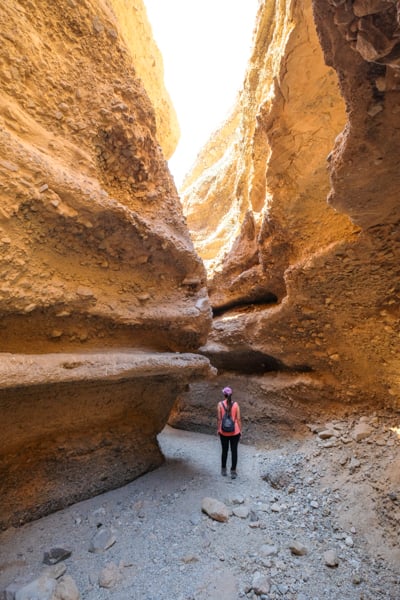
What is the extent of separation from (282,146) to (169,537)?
4.41 meters

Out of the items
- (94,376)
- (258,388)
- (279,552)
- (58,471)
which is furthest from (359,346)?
(58,471)

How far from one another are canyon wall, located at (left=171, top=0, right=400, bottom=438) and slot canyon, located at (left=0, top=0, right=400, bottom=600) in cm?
2

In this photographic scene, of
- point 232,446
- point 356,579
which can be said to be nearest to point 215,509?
point 232,446

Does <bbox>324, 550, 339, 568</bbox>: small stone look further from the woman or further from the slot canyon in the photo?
the woman

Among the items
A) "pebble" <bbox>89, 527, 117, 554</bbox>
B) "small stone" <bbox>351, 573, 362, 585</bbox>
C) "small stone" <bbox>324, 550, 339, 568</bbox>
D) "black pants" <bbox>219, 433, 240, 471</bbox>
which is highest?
"black pants" <bbox>219, 433, 240, 471</bbox>

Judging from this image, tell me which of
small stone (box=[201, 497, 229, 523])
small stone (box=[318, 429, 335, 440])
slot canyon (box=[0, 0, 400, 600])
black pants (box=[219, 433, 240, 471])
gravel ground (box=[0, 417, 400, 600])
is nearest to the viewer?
gravel ground (box=[0, 417, 400, 600])

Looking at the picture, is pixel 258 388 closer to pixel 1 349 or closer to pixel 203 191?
pixel 1 349

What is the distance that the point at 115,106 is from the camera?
2.73m

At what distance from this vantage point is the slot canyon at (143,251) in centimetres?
191

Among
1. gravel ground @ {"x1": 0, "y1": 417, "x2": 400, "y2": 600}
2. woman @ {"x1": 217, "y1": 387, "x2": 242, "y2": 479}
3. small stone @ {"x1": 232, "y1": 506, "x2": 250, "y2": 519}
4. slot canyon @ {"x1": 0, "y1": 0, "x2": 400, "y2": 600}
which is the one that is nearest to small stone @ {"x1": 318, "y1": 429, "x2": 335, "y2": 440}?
gravel ground @ {"x1": 0, "y1": 417, "x2": 400, "y2": 600}

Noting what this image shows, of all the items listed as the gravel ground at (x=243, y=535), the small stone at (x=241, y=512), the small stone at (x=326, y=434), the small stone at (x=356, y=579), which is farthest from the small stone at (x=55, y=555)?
the small stone at (x=326, y=434)

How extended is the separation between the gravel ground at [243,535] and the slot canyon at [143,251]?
0.16 metres

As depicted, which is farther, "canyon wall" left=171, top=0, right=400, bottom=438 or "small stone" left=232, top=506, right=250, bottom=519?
"small stone" left=232, top=506, right=250, bottom=519

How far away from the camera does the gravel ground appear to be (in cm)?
177
